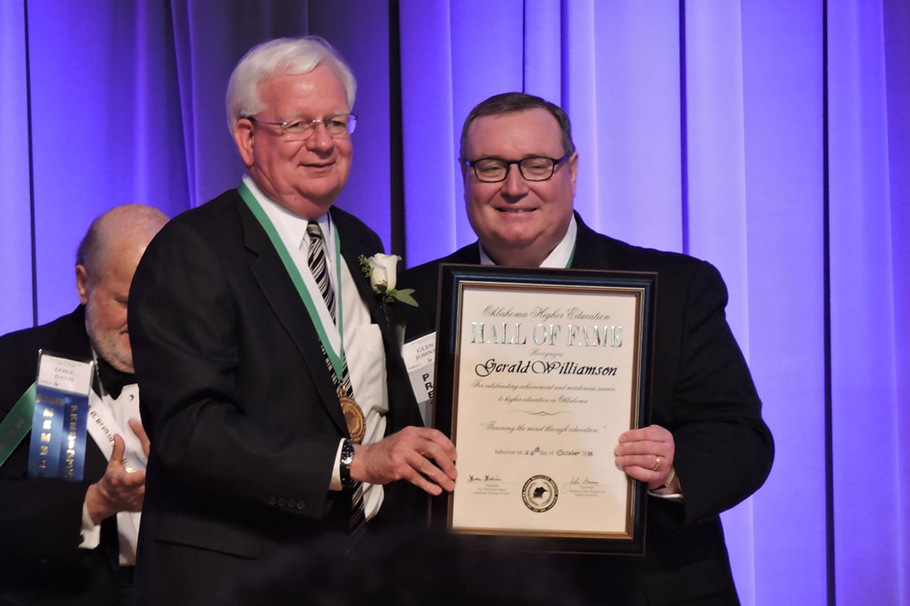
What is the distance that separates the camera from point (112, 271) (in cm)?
298

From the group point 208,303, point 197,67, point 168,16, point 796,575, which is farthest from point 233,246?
point 796,575

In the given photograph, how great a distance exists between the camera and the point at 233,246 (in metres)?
2.20

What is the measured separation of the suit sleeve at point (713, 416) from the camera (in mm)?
2164

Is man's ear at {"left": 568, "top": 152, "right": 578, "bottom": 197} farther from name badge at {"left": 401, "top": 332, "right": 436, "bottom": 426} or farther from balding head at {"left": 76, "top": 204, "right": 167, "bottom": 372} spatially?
balding head at {"left": 76, "top": 204, "right": 167, "bottom": 372}

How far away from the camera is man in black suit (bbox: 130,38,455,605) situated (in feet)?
6.59

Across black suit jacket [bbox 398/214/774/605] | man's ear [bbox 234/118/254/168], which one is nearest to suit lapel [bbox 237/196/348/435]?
man's ear [bbox 234/118/254/168]

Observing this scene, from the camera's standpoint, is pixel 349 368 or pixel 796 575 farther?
pixel 796 575

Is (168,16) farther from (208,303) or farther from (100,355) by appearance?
(208,303)

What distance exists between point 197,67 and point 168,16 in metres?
0.30

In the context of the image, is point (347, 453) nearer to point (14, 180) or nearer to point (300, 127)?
point (300, 127)

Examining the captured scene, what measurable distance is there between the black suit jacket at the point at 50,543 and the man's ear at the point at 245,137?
0.94m

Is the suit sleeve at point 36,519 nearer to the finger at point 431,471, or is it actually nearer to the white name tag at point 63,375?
the white name tag at point 63,375

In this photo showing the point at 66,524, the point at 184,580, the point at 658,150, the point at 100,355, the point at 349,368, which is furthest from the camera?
the point at 658,150

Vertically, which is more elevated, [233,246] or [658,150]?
[658,150]
